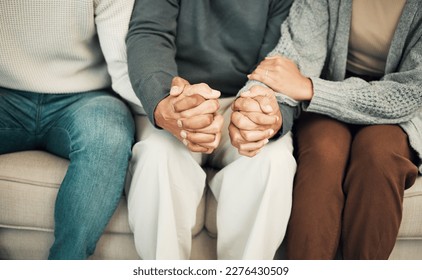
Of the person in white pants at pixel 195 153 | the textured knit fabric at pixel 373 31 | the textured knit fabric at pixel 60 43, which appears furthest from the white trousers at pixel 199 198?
the textured knit fabric at pixel 373 31

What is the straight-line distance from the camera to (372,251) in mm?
1117

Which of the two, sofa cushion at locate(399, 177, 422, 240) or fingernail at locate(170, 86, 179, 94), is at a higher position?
fingernail at locate(170, 86, 179, 94)

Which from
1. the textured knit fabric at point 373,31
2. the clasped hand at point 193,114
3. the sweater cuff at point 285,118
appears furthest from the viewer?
the textured knit fabric at point 373,31

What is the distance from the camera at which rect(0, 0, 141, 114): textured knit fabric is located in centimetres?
120

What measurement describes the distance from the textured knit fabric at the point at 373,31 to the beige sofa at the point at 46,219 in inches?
12.9

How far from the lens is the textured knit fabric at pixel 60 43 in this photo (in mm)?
1199

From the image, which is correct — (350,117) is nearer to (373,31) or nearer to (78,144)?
(373,31)

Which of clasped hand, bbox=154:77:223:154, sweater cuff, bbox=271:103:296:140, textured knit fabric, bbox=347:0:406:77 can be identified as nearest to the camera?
clasped hand, bbox=154:77:223:154

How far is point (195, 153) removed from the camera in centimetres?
120

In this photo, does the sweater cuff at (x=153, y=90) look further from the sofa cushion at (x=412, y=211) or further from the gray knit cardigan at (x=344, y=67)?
the sofa cushion at (x=412, y=211)

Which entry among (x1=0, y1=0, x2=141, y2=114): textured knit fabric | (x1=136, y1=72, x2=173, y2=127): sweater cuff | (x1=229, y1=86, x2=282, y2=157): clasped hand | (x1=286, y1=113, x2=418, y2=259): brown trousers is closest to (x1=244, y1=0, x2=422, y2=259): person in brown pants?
(x1=286, y1=113, x2=418, y2=259): brown trousers

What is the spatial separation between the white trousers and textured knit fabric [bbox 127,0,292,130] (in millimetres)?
206

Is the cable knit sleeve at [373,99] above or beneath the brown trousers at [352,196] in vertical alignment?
above

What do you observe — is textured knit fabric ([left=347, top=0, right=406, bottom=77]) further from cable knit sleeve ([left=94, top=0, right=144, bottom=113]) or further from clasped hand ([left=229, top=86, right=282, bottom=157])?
cable knit sleeve ([left=94, top=0, right=144, bottom=113])
